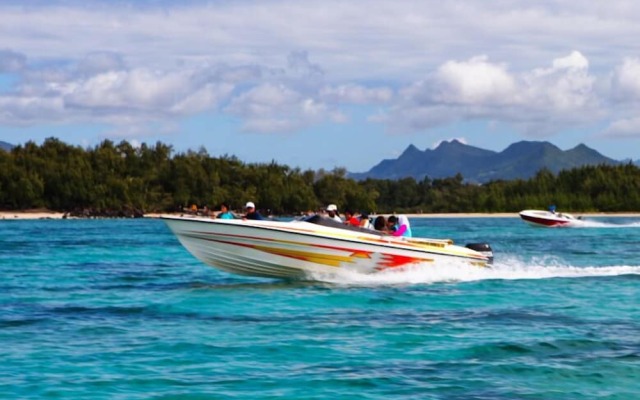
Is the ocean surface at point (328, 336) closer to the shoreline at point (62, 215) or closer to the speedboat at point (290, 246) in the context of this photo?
the speedboat at point (290, 246)

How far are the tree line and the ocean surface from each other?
86441 millimetres

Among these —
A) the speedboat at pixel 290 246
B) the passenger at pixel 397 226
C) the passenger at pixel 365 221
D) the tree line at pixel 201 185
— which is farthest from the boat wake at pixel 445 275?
the tree line at pixel 201 185

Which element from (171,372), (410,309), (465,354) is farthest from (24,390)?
(410,309)

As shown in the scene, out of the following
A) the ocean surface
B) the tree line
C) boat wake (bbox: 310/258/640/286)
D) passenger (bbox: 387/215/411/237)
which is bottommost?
the ocean surface

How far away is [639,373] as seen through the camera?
12180 millimetres

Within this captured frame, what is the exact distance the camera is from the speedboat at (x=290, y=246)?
20859 mm

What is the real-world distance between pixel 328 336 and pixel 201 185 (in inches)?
4128

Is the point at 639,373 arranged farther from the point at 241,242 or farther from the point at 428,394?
the point at 241,242

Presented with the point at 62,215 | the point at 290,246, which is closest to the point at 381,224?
the point at 290,246

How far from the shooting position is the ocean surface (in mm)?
11531

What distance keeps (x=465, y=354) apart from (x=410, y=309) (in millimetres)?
4706

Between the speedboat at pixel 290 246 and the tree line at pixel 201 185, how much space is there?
88.4 metres

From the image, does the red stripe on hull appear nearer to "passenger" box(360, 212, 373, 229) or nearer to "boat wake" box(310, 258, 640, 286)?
"boat wake" box(310, 258, 640, 286)

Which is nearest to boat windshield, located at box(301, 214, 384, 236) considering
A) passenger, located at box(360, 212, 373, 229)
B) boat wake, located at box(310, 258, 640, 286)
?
passenger, located at box(360, 212, 373, 229)
